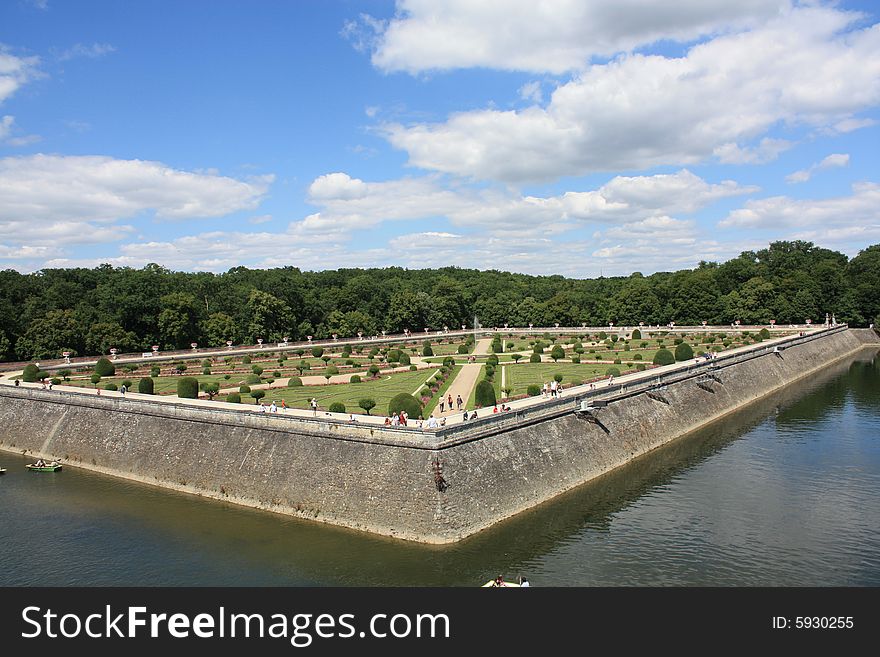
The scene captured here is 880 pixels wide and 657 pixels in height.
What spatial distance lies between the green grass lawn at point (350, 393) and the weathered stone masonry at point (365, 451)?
9.17 metres

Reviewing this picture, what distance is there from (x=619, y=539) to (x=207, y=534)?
1857 cm

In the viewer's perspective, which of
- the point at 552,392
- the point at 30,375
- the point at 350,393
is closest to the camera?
the point at 552,392

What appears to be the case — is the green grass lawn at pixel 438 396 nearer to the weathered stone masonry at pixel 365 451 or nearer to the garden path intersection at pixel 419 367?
the garden path intersection at pixel 419 367

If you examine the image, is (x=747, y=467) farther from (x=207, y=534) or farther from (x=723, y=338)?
(x=723, y=338)

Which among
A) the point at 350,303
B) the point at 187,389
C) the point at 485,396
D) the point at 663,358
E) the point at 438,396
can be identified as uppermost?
the point at 350,303

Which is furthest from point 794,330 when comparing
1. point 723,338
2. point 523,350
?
point 523,350

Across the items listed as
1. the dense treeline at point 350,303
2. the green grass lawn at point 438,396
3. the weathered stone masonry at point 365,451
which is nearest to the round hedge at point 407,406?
the weathered stone masonry at point 365,451

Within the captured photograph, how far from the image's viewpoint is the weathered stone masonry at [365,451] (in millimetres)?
29016

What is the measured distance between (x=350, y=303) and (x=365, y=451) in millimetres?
82013

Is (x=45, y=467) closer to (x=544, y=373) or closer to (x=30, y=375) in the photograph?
(x=30, y=375)

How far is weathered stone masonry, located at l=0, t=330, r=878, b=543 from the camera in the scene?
29016mm

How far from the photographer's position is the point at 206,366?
7100cm

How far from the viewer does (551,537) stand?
28.4m

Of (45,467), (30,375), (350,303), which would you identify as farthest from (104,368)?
(350,303)
